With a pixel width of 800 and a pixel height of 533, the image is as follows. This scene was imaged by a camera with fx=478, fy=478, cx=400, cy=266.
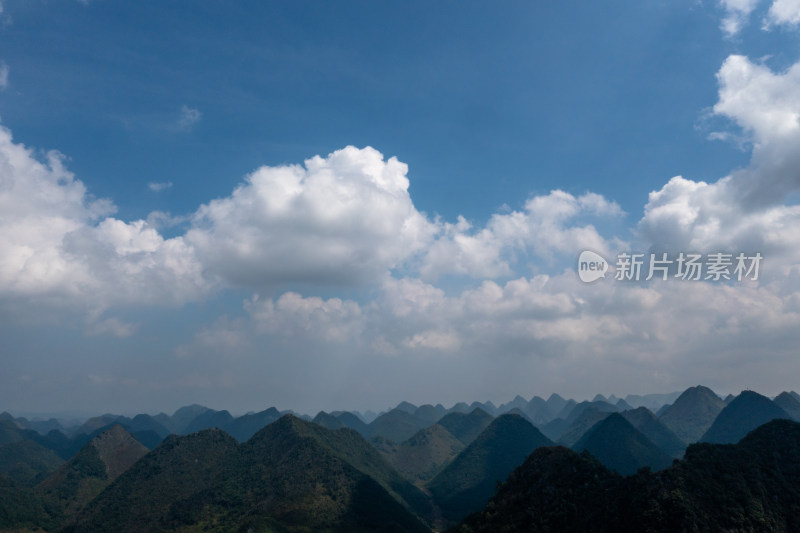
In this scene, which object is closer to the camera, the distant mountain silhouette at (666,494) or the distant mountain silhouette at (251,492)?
the distant mountain silhouette at (666,494)

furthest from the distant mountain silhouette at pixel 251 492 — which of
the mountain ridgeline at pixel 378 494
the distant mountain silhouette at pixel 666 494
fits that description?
the distant mountain silhouette at pixel 666 494

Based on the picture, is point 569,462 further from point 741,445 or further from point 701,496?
point 741,445

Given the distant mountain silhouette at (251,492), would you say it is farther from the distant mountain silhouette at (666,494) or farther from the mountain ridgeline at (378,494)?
the distant mountain silhouette at (666,494)

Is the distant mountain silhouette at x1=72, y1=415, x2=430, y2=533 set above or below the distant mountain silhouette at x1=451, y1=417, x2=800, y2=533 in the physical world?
below

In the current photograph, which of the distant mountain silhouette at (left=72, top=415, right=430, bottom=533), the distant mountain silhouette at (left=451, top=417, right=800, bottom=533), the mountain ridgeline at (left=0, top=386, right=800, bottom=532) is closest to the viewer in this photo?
the distant mountain silhouette at (left=451, top=417, right=800, bottom=533)

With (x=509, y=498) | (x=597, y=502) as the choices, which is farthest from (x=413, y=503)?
(x=597, y=502)

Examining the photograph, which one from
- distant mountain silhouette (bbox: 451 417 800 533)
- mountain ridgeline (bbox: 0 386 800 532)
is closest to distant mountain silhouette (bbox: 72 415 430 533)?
mountain ridgeline (bbox: 0 386 800 532)

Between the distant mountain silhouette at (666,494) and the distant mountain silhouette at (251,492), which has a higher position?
the distant mountain silhouette at (666,494)

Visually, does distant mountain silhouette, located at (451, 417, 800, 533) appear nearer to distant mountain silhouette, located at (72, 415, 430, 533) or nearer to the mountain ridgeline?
the mountain ridgeline

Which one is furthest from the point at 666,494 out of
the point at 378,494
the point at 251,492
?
the point at 251,492

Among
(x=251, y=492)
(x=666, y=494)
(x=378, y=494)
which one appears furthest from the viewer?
(x=378, y=494)

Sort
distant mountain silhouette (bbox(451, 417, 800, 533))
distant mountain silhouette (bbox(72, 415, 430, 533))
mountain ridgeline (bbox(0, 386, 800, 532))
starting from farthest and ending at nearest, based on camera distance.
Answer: distant mountain silhouette (bbox(72, 415, 430, 533)) < mountain ridgeline (bbox(0, 386, 800, 532)) < distant mountain silhouette (bbox(451, 417, 800, 533))

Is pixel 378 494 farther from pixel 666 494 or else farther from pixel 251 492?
pixel 666 494

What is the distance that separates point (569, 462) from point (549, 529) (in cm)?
1356
